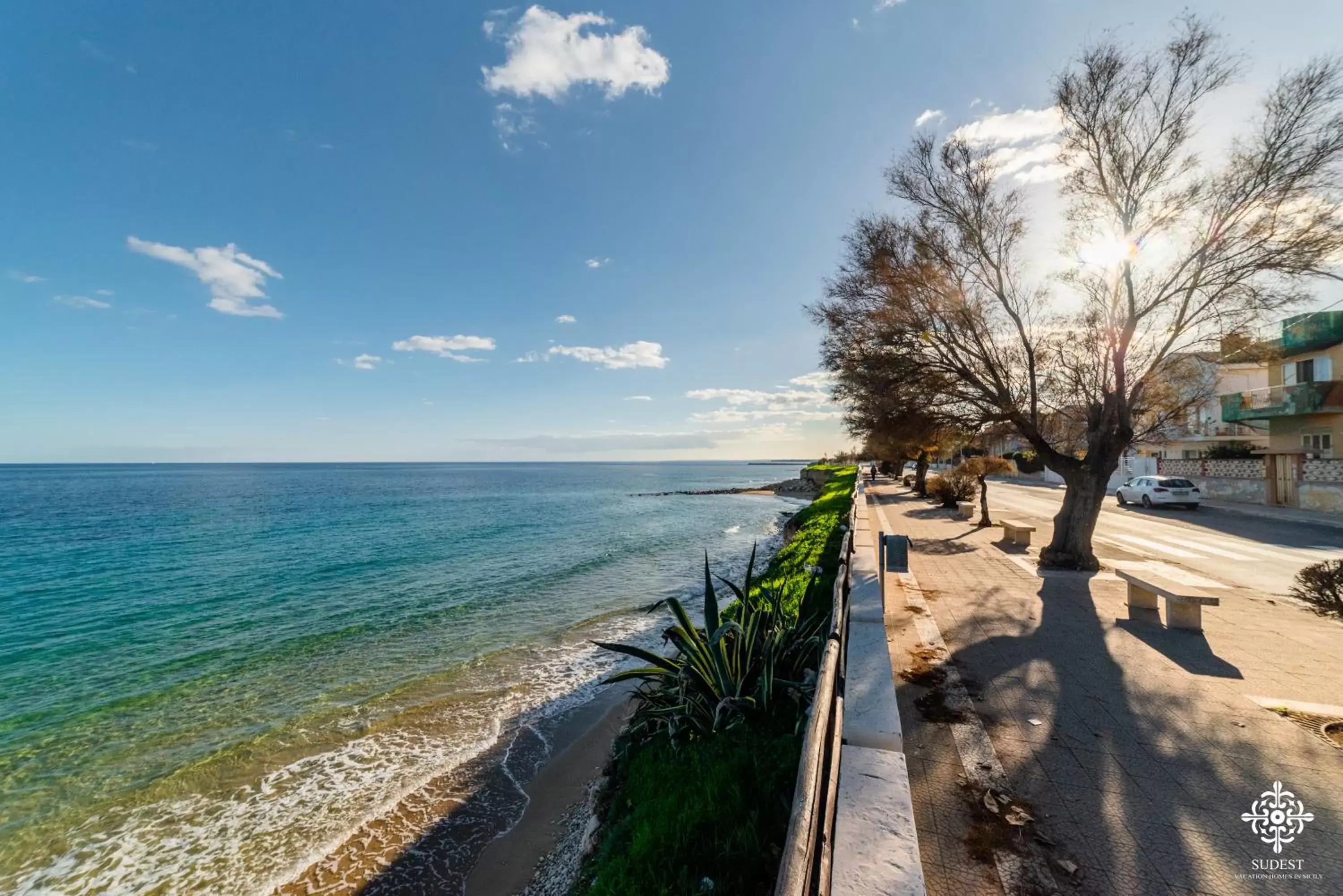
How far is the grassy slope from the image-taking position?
3.06 meters

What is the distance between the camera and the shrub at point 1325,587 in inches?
202

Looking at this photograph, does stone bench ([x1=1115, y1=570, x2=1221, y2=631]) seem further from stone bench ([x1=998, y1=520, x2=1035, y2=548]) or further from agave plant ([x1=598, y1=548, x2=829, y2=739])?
stone bench ([x1=998, y1=520, x2=1035, y2=548])

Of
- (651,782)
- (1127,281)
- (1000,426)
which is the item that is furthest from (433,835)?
(1127,281)

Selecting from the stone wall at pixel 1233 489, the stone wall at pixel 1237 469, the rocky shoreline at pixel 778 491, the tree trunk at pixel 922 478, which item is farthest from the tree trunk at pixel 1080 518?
the rocky shoreline at pixel 778 491

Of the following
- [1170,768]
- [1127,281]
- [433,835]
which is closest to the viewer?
[1170,768]

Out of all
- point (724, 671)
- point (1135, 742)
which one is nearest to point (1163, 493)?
point (1135, 742)

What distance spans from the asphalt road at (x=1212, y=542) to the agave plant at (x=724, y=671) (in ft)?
23.2

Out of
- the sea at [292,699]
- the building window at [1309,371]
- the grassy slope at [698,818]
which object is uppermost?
the building window at [1309,371]

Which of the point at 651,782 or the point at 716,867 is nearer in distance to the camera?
the point at 716,867

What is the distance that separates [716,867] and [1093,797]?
2.34 m

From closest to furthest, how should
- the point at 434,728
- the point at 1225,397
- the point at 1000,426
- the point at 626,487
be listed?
the point at 434,728 → the point at 1000,426 → the point at 1225,397 → the point at 626,487

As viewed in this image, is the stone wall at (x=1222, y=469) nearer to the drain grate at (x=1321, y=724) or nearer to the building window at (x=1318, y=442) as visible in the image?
the building window at (x=1318, y=442)

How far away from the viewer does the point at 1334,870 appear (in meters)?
2.70

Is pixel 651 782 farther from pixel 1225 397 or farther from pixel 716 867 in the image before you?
pixel 1225 397
